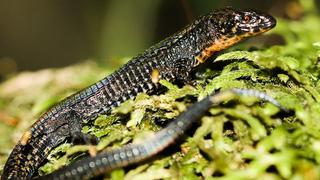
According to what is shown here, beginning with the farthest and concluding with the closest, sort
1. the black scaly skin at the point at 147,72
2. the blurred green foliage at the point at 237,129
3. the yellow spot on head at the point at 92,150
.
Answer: the black scaly skin at the point at 147,72 → the yellow spot on head at the point at 92,150 → the blurred green foliage at the point at 237,129

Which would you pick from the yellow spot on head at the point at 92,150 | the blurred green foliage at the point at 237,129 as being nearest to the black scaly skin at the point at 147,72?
the blurred green foliage at the point at 237,129

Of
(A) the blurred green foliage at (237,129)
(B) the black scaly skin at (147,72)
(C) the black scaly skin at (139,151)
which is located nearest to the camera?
(A) the blurred green foliage at (237,129)

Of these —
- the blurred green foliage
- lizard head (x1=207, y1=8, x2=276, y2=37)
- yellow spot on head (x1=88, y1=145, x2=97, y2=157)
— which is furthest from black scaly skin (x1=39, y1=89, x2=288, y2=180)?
lizard head (x1=207, y1=8, x2=276, y2=37)

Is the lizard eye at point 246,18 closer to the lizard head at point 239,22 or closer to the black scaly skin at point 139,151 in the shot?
the lizard head at point 239,22

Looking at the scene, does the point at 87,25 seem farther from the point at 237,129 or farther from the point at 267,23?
the point at 237,129

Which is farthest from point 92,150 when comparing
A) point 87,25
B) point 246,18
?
point 87,25

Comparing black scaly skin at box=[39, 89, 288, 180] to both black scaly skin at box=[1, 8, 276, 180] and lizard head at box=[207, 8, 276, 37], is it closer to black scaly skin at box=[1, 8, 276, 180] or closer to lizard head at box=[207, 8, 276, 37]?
black scaly skin at box=[1, 8, 276, 180]

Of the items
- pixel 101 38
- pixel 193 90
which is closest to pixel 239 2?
pixel 101 38
